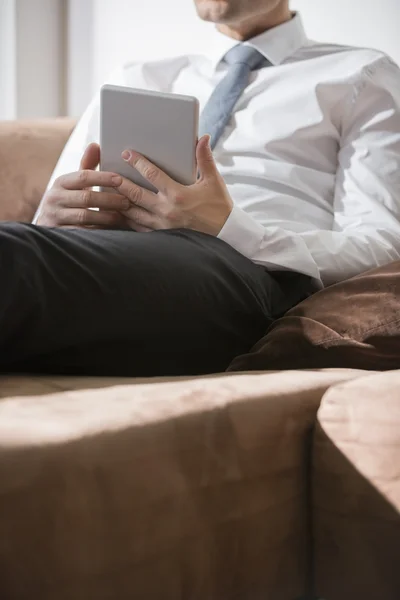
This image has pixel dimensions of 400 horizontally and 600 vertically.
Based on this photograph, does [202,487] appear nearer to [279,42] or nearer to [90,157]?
[90,157]

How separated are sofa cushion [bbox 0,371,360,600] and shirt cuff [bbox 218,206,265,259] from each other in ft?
1.25

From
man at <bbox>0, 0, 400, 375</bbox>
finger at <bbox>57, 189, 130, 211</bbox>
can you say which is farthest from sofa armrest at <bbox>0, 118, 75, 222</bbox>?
finger at <bbox>57, 189, 130, 211</bbox>

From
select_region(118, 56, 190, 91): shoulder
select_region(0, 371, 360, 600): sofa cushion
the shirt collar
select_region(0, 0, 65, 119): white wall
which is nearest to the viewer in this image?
select_region(0, 371, 360, 600): sofa cushion

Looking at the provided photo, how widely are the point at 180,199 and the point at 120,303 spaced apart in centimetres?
29

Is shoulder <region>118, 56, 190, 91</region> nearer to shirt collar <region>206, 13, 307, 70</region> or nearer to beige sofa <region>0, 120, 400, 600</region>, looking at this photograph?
shirt collar <region>206, 13, 307, 70</region>

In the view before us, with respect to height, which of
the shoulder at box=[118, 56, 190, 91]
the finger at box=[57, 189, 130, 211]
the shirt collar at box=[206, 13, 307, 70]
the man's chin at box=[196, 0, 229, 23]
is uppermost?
the man's chin at box=[196, 0, 229, 23]

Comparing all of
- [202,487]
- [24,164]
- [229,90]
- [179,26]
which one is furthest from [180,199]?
[179,26]

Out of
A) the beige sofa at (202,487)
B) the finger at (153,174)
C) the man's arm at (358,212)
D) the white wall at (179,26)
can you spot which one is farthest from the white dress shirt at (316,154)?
the beige sofa at (202,487)

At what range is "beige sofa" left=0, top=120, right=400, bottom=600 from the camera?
0.52 metres

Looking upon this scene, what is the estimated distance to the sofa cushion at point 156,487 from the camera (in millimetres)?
517

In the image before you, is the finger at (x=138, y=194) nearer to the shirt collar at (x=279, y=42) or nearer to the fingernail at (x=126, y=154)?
the fingernail at (x=126, y=154)

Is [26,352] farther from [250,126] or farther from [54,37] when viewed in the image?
[54,37]

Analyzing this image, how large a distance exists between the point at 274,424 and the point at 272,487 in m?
0.05

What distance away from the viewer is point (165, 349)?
0.86m
